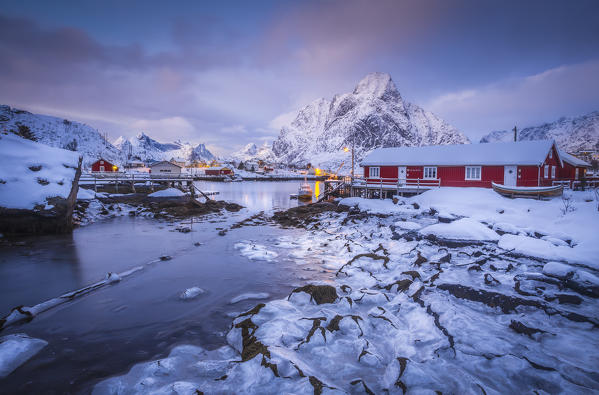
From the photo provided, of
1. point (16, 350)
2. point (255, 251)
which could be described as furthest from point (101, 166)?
point (16, 350)

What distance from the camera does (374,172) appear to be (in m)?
31.9

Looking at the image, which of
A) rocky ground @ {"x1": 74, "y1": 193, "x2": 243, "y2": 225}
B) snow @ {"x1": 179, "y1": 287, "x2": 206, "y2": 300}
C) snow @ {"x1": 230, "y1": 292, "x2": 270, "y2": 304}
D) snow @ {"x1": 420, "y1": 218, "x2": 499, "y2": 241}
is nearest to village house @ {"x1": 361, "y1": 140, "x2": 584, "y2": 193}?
snow @ {"x1": 420, "y1": 218, "x2": 499, "y2": 241}

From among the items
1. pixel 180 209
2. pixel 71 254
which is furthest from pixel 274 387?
pixel 180 209

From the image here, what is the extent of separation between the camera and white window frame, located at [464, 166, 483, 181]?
84.4 ft

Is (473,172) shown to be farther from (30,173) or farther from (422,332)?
(30,173)

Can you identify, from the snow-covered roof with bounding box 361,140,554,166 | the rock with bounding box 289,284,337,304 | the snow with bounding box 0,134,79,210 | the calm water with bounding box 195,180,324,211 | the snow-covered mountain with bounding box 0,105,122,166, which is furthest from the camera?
the snow-covered mountain with bounding box 0,105,122,166

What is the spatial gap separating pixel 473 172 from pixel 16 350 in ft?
Answer: 102

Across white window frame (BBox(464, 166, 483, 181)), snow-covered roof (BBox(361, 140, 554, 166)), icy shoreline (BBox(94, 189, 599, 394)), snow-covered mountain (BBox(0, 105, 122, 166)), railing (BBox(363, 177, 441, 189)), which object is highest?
snow-covered mountain (BBox(0, 105, 122, 166))

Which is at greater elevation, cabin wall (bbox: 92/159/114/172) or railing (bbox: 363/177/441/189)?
cabin wall (bbox: 92/159/114/172)

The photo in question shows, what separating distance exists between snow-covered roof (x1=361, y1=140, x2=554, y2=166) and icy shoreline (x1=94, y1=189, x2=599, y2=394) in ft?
55.9

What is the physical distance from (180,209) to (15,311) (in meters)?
19.0

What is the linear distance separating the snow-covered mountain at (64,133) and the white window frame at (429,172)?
172080 mm

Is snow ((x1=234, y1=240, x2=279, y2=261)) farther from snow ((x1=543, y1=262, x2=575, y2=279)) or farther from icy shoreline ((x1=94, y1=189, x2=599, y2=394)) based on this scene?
snow ((x1=543, y1=262, x2=575, y2=279))

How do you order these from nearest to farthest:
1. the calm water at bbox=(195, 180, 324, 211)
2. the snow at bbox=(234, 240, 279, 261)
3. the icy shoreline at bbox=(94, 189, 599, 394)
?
the icy shoreline at bbox=(94, 189, 599, 394), the snow at bbox=(234, 240, 279, 261), the calm water at bbox=(195, 180, 324, 211)
